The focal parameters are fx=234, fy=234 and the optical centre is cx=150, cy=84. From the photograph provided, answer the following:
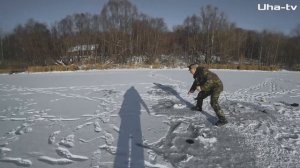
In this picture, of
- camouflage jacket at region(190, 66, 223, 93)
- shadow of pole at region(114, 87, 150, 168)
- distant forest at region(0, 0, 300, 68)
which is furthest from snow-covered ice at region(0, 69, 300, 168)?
distant forest at region(0, 0, 300, 68)

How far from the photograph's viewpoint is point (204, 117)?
672 cm

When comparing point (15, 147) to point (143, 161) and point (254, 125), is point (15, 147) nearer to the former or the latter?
point (143, 161)

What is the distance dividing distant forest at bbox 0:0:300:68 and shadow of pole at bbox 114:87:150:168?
35.2 m

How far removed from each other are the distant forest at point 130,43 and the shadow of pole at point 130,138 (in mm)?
35171

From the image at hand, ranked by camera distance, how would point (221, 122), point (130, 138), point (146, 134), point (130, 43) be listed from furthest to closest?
point (130, 43), point (221, 122), point (146, 134), point (130, 138)

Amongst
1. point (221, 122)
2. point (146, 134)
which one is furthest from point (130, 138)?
point (221, 122)

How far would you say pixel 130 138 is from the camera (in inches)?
201

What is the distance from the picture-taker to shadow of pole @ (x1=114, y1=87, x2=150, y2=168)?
4027 millimetres

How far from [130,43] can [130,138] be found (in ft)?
134

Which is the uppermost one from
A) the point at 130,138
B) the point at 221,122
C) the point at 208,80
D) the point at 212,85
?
the point at 208,80

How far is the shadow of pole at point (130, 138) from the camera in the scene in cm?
403

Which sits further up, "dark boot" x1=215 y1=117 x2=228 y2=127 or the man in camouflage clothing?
the man in camouflage clothing

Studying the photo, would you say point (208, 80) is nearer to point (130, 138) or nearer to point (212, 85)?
point (212, 85)

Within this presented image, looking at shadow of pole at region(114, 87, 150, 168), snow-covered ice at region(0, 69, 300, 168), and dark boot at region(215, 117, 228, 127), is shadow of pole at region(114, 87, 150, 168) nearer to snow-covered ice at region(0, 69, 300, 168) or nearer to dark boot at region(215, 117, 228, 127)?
snow-covered ice at region(0, 69, 300, 168)
